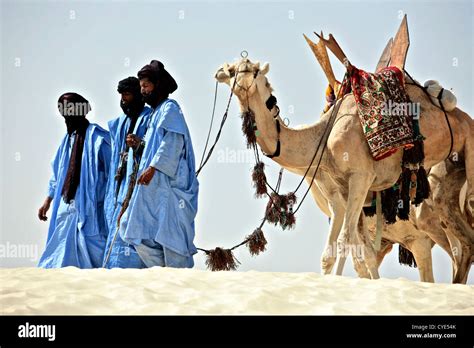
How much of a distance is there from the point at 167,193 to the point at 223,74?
1.43m

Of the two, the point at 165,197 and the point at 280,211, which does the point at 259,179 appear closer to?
the point at 280,211

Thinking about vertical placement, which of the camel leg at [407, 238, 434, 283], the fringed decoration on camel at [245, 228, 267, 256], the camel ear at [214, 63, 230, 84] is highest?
the camel ear at [214, 63, 230, 84]

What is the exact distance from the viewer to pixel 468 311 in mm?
8172

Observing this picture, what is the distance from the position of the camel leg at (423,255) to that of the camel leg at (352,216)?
3.48 metres

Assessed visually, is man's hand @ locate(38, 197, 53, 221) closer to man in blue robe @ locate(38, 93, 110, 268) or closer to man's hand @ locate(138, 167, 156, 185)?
man in blue robe @ locate(38, 93, 110, 268)

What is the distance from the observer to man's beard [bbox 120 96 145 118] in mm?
12336

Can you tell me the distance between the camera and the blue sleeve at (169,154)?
11.4 m

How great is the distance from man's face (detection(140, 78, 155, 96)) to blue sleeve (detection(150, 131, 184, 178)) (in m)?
0.60

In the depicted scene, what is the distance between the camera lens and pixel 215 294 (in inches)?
332

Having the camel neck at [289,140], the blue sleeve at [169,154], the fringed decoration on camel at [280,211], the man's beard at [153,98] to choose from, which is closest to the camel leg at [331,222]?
the fringed decoration on camel at [280,211]
